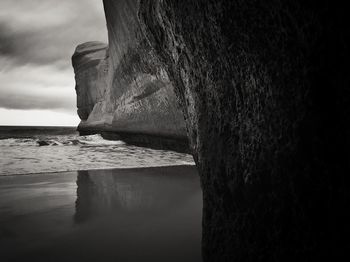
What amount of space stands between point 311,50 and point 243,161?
14.6 inches

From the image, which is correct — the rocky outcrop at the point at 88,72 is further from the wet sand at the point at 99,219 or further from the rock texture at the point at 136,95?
the wet sand at the point at 99,219

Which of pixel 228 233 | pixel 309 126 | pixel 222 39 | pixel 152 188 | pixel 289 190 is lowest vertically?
pixel 152 188

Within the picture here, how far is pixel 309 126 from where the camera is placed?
2.01 ft

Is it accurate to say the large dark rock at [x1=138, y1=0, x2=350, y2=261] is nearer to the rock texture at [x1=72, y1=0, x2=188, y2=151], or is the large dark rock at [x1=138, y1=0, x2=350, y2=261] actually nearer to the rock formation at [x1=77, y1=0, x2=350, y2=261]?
the rock formation at [x1=77, y1=0, x2=350, y2=261]

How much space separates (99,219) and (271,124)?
4.31ft

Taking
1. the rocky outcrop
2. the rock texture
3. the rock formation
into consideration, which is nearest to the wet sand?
the rock formation

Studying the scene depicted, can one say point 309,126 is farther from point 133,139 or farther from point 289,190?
point 133,139

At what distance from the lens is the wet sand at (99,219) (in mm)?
1239

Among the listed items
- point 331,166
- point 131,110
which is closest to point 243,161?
point 331,166

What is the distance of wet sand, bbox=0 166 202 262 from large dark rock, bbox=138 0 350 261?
461 mm

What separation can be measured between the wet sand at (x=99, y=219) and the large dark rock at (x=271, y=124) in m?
0.46

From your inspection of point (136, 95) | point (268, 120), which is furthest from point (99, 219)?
point (136, 95)

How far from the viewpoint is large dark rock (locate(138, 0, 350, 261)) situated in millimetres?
575

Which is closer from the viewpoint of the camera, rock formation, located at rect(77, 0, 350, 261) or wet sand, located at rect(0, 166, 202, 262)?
rock formation, located at rect(77, 0, 350, 261)
